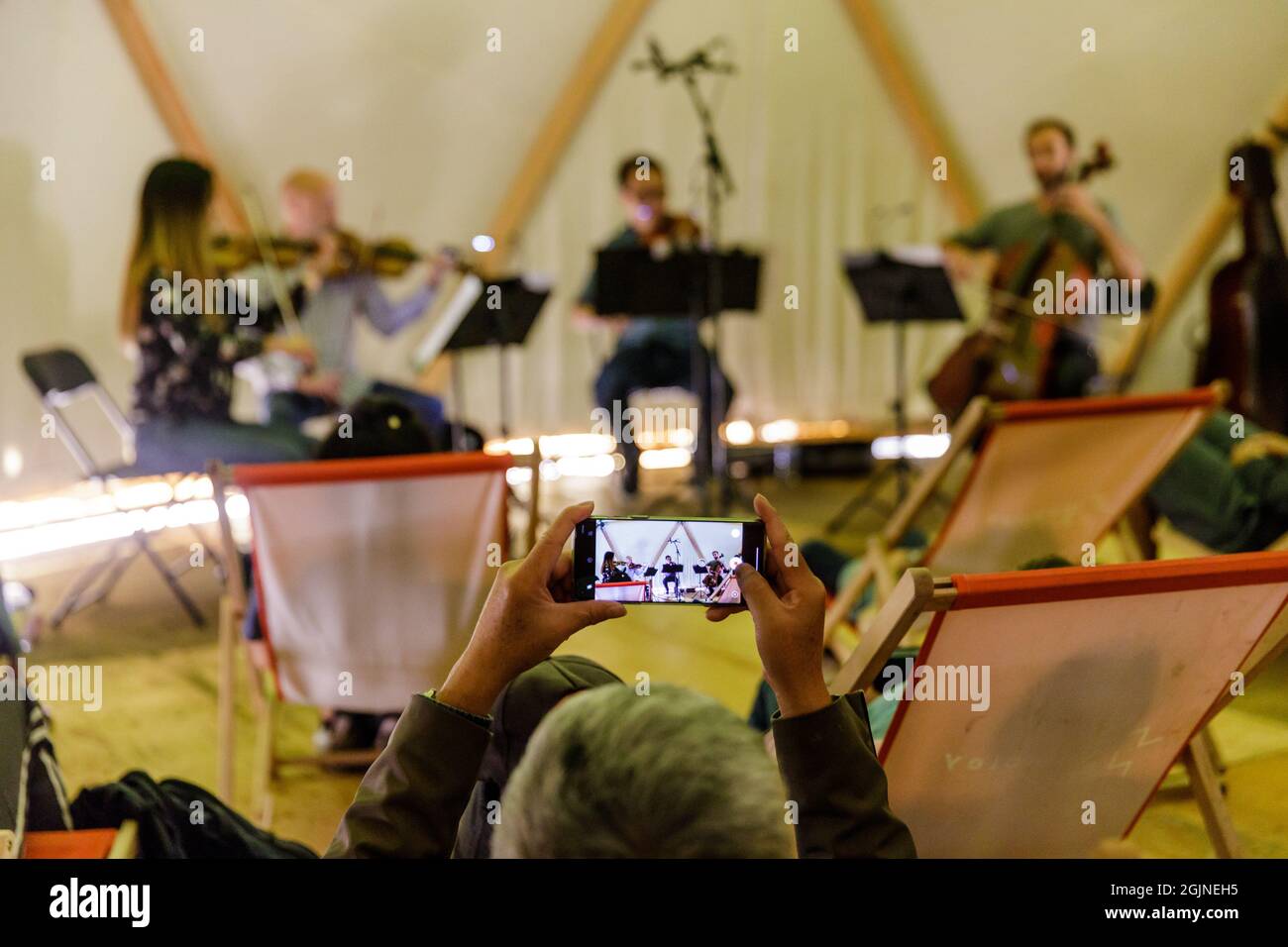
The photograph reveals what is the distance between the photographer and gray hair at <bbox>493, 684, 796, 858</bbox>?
2.55 ft

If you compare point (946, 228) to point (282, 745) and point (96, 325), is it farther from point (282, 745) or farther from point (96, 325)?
point (282, 745)

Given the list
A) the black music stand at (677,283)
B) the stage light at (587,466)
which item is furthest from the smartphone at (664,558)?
the stage light at (587,466)

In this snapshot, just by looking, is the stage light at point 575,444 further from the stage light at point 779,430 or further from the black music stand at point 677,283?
the black music stand at point 677,283

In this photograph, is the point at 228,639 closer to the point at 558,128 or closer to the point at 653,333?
the point at 653,333

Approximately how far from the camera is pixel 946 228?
20.1ft

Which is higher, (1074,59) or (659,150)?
(1074,59)

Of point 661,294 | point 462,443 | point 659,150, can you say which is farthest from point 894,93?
point 462,443

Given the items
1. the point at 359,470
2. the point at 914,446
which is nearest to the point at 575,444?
the point at 914,446

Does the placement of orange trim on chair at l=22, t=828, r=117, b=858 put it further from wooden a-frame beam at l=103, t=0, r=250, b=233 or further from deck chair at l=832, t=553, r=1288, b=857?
wooden a-frame beam at l=103, t=0, r=250, b=233

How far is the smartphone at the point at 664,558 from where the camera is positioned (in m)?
1.18

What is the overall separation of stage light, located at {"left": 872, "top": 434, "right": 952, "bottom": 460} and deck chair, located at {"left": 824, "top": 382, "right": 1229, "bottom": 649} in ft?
9.98

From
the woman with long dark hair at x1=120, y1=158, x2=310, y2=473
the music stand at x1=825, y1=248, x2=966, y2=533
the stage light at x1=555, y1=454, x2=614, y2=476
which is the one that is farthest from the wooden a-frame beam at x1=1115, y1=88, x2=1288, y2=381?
the woman with long dark hair at x1=120, y1=158, x2=310, y2=473

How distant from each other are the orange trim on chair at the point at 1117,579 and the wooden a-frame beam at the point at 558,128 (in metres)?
4.59
